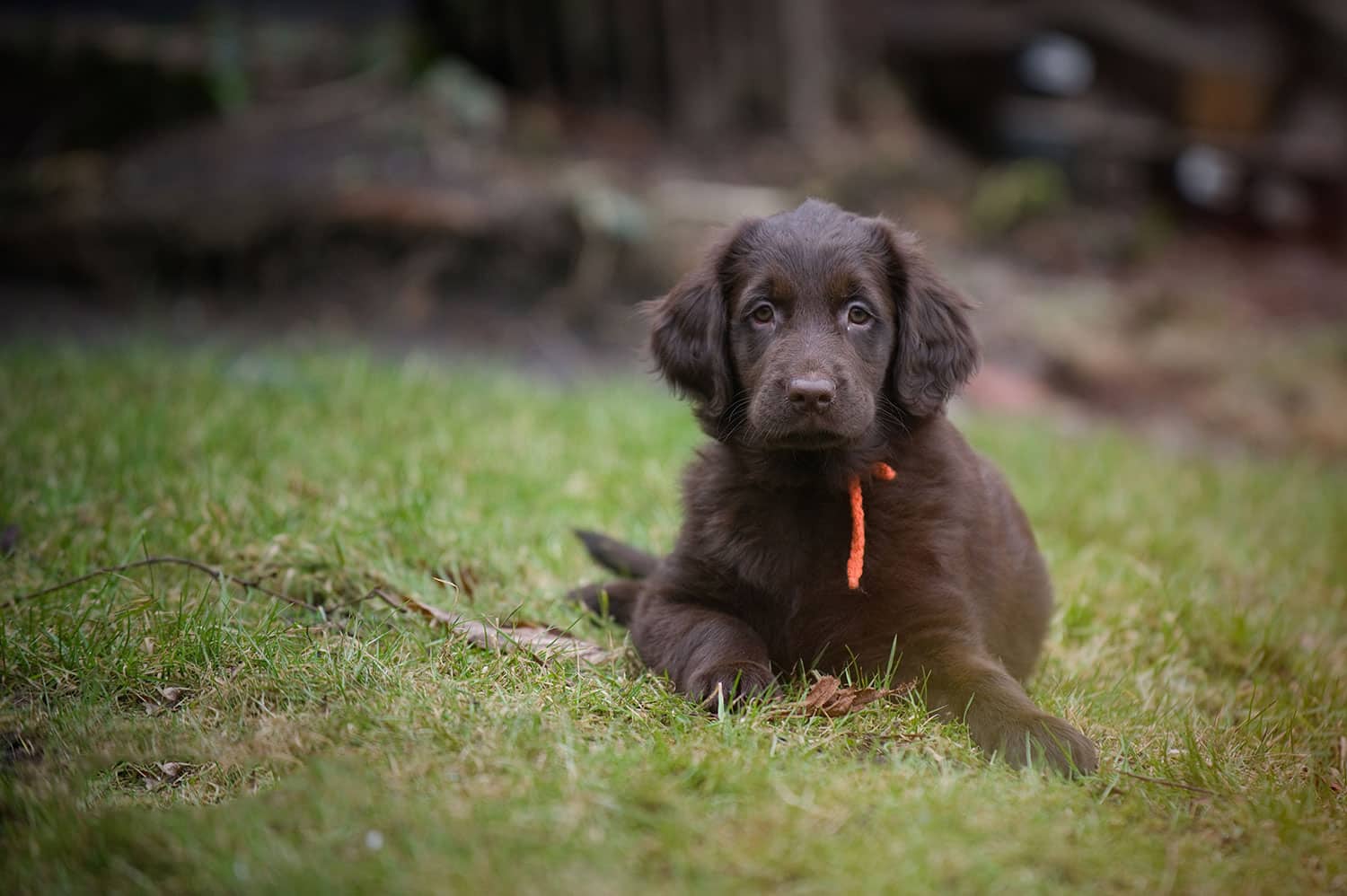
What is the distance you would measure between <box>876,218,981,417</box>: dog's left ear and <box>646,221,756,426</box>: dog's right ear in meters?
0.39

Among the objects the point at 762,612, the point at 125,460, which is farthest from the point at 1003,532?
the point at 125,460

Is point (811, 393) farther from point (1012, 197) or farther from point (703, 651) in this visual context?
point (1012, 197)

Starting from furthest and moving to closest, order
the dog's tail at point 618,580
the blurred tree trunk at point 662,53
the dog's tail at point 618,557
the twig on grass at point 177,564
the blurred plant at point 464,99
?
the blurred tree trunk at point 662,53 < the blurred plant at point 464,99 < the dog's tail at point 618,557 < the dog's tail at point 618,580 < the twig on grass at point 177,564

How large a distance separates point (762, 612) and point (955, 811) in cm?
83

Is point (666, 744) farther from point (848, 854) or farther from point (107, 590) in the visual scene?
point (107, 590)

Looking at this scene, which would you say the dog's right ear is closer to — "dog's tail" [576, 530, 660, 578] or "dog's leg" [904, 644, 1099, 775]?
"dog's tail" [576, 530, 660, 578]

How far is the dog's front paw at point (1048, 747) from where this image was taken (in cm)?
240

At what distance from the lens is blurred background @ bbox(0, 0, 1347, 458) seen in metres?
7.25

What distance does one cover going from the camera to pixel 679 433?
204 inches

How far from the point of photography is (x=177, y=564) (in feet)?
10.7

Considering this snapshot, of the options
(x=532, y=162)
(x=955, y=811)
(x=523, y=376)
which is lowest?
(x=523, y=376)

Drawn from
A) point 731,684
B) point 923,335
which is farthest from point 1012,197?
point 731,684

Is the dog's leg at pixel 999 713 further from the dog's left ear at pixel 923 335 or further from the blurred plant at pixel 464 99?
the blurred plant at pixel 464 99

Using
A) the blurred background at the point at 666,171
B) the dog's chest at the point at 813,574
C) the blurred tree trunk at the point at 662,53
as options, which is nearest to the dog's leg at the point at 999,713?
the dog's chest at the point at 813,574
